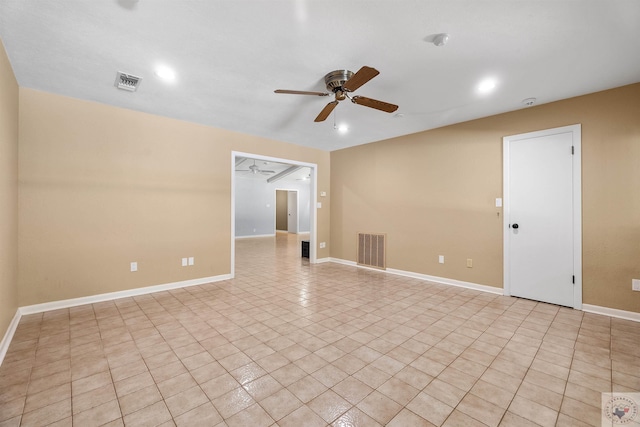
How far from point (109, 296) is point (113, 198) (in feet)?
4.29

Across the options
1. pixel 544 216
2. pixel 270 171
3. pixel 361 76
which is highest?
pixel 270 171

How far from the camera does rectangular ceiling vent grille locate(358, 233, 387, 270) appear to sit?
17.4ft

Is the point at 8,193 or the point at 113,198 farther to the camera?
the point at 113,198

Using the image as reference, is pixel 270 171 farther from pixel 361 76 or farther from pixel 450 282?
pixel 361 76

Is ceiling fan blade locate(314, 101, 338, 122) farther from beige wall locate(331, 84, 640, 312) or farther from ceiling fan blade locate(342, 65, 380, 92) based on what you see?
beige wall locate(331, 84, 640, 312)

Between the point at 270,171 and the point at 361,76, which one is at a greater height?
the point at 270,171

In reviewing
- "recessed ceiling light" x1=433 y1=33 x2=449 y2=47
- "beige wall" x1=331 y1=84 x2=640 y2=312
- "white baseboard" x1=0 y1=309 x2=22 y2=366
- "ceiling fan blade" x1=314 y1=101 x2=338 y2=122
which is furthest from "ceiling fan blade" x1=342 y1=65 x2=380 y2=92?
"white baseboard" x1=0 y1=309 x2=22 y2=366

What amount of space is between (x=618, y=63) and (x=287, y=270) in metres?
5.19

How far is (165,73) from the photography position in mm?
2682

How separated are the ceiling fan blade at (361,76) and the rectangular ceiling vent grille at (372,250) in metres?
3.46

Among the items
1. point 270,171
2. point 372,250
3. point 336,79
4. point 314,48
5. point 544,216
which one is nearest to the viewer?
point 314,48

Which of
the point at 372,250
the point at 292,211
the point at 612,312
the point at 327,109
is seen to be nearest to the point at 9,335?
the point at 327,109

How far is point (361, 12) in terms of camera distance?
73.0 inches

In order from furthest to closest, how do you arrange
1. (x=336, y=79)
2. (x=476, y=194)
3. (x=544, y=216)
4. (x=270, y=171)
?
(x=270, y=171), (x=476, y=194), (x=544, y=216), (x=336, y=79)
